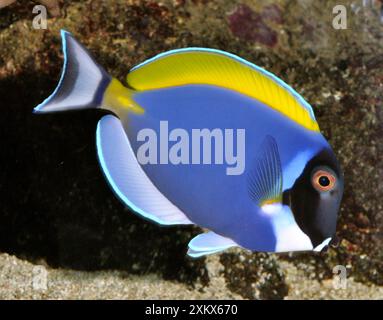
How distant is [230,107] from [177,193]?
25cm

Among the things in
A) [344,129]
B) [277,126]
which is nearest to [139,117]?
[277,126]

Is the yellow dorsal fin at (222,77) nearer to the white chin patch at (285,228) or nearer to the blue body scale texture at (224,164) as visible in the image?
the blue body scale texture at (224,164)

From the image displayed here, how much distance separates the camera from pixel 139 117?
1362 mm

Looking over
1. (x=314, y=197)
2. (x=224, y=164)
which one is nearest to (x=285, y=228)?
(x=314, y=197)

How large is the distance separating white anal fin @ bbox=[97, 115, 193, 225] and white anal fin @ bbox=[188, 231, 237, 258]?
0.06m

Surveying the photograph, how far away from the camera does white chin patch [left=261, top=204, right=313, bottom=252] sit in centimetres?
128

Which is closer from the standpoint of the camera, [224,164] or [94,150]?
[224,164]

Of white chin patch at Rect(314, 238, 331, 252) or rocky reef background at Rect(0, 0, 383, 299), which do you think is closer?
white chin patch at Rect(314, 238, 331, 252)

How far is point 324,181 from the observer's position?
126cm

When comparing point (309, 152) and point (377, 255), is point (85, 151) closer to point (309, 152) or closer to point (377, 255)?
point (309, 152)

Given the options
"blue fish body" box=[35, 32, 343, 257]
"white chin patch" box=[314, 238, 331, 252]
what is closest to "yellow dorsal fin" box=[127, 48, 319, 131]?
"blue fish body" box=[35, 32, 343, 257]

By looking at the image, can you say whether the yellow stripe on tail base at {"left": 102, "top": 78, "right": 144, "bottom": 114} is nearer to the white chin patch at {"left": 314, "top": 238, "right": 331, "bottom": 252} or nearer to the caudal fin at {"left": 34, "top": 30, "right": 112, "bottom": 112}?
the caudal fin at {"left": 34, "top": 30, "right": 112, "bottom": 112}

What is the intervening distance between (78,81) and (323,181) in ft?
2.14

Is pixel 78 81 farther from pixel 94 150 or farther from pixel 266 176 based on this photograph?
pixel 266 176
